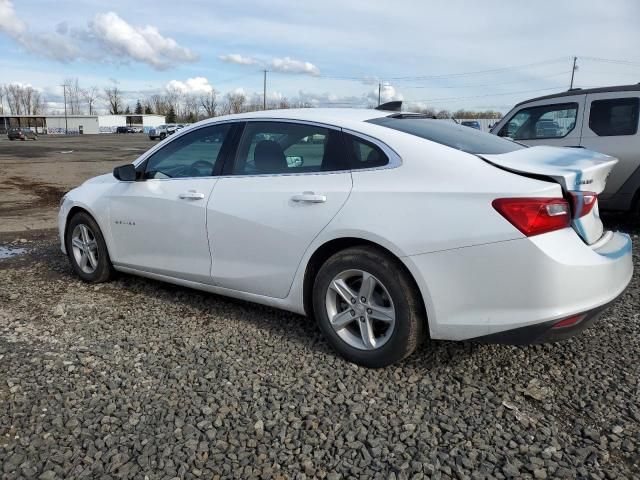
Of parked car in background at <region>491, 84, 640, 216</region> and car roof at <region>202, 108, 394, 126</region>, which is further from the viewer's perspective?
parked car in background at <region>491, 84, 640, 216</region>

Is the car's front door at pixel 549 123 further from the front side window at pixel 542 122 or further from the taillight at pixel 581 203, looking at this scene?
the taillight at pixel 581 203

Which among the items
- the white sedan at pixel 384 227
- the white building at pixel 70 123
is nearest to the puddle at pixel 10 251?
the white sedan at pixel 384 227

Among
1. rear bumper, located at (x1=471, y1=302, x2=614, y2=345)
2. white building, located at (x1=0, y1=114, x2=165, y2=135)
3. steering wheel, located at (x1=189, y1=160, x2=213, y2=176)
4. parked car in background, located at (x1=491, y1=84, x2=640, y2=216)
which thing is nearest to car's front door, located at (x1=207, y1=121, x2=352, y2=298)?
steering wheel, located at (x1=189, y1=160, x2=213, y2=176)

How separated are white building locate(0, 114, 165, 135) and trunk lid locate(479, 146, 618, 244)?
10578cm

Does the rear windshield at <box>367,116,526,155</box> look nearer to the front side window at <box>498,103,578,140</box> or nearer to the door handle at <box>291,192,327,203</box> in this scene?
the door handle at <box>291,192,327,203</box>

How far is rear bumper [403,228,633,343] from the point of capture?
262cm

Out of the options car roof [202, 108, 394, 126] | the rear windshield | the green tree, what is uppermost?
the green tree

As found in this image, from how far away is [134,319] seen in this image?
4.11 meters

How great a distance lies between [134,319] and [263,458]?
2095 millimetres

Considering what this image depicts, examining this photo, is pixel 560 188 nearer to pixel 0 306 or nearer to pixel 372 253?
pixel 372 253

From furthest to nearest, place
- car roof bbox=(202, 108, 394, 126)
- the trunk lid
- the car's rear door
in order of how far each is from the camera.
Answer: the car's rear door → car roof bbox=(202, 108, 394, 126) → the trunk lid

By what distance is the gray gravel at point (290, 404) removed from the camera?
2.38 m

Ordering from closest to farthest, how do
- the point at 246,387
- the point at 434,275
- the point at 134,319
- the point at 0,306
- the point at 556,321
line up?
the point at 556,321 < the point at 434,275 < the point at 246,387 < the point at 134,319 < the point at 0,306

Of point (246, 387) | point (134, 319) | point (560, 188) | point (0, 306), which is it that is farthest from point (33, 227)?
point (560, 188)
